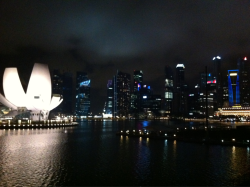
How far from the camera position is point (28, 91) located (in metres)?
53.8

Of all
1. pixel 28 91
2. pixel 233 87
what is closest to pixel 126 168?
pixel 28 91

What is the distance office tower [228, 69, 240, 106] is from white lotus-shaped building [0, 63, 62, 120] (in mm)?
121293

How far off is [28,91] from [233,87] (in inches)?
5093

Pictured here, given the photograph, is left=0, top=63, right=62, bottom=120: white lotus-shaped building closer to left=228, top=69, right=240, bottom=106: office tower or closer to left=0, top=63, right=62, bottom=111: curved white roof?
left=0, top=63, right=62, bottom=111: curved white roof

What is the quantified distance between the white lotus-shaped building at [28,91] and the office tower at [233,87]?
4775 inches

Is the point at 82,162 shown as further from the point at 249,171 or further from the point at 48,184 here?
the point at 249,171

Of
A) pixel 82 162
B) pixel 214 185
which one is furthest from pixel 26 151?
pixel 214 185

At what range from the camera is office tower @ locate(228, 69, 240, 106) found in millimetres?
146363

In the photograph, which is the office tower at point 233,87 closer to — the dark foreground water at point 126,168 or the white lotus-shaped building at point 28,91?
the white lotus-shaped building at point 28,91

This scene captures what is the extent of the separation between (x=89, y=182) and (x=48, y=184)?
68.3 inches

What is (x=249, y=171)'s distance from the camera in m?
12.3

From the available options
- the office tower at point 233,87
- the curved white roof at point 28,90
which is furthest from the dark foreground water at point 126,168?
the office tower at point 233,87

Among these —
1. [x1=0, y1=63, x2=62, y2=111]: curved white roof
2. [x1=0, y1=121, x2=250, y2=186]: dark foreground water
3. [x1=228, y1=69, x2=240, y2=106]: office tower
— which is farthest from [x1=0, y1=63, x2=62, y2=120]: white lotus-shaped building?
[x1=228, y1=69, x2=240, y2=106]: office tower

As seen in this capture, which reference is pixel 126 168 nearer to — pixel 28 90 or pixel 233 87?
pixel 28 90
